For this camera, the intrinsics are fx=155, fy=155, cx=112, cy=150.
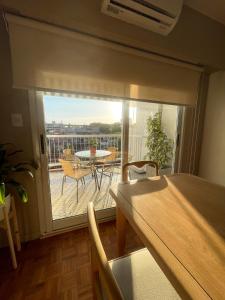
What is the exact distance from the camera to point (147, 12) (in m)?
1.30

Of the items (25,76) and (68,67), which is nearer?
(25,76)

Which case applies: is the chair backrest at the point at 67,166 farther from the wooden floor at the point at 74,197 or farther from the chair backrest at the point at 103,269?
the chair backrest at the point at 103,269

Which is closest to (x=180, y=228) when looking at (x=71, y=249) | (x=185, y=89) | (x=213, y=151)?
(x=71, y=249)

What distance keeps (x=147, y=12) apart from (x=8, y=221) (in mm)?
2092

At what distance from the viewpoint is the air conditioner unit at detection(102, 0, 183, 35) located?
1.23 metres

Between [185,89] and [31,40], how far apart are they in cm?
178

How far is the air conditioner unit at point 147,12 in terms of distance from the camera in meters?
1.23

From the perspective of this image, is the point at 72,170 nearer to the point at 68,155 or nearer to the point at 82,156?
the point at 82,156

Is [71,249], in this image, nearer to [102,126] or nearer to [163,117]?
[102,126]

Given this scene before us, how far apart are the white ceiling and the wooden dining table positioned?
179 cm

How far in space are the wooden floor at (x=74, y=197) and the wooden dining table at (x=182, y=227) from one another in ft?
3.51

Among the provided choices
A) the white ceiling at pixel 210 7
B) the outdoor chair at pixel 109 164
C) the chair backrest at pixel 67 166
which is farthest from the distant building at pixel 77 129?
the white ceiling at pixel 210 7

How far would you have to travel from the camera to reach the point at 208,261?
0.56 metres

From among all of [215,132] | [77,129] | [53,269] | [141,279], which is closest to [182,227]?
[141,279]
